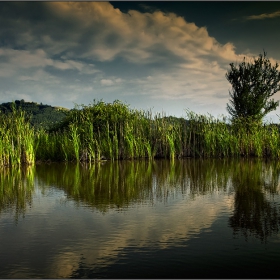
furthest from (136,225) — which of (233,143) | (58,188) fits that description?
(233,143)

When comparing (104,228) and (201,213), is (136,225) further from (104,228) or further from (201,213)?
(201,213)

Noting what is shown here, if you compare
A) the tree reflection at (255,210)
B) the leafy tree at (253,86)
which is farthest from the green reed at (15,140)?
the leafy tree at (253,86)

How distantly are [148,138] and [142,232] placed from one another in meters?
11.9

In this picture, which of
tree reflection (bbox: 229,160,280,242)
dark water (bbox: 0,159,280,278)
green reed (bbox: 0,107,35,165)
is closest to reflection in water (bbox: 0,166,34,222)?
dark water (bbox: 0,159,280,278)

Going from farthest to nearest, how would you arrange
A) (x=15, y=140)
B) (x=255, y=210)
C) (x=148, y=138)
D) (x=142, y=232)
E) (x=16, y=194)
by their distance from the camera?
(x=148, y=138) → (x=15, y=140) → (x=16, y=194) → (x=255, y=210) → (x=142, y=232)

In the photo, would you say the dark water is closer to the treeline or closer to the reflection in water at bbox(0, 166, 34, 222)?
the reflection in water at bbox(0, 166, 34, 222)

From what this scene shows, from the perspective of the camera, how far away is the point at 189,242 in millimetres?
3057

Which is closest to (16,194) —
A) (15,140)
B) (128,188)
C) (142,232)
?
(128,188)

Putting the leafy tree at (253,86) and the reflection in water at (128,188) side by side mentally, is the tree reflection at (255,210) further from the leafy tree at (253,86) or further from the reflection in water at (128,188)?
the leafy tree at (253,86)

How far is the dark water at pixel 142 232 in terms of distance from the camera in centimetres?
253

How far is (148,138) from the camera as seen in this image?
15250 millimetres

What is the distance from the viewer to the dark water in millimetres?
2527

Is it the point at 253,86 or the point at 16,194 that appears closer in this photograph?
the point at 16,194

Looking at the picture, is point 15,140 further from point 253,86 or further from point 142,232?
point 253,86
